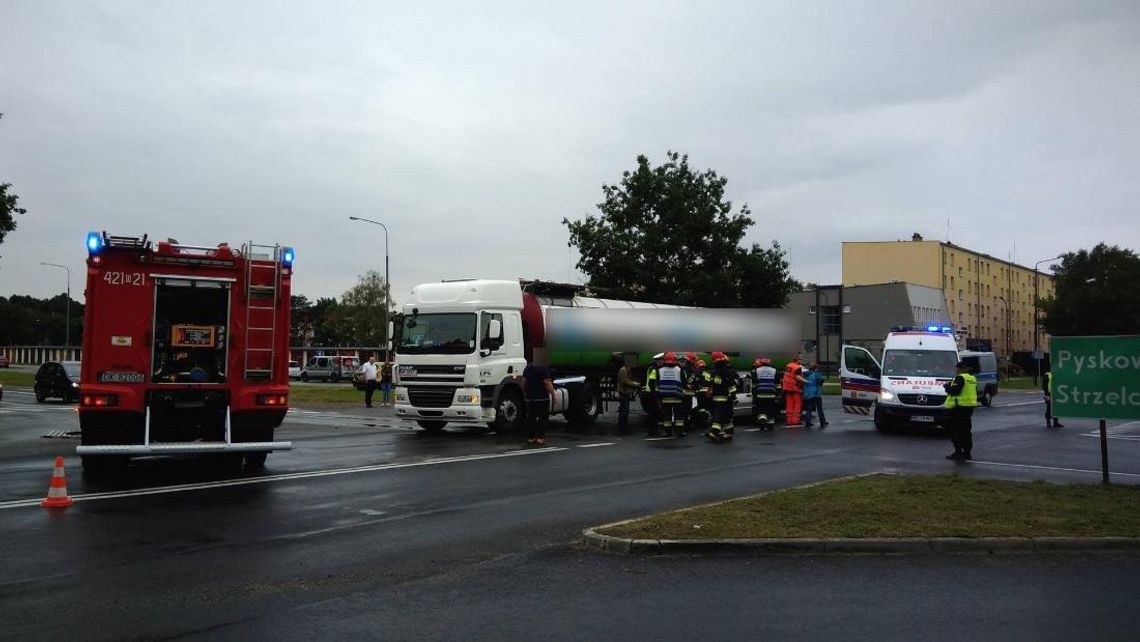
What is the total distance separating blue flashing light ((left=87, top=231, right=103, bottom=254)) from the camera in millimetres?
12047

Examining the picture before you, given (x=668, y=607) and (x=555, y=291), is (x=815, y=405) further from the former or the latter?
(x=668, y=607)

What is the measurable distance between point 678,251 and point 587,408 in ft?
82.3

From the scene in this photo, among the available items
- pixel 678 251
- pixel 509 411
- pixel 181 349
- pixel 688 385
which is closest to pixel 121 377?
pixel 181 349

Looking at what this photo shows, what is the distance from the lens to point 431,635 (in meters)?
5.41

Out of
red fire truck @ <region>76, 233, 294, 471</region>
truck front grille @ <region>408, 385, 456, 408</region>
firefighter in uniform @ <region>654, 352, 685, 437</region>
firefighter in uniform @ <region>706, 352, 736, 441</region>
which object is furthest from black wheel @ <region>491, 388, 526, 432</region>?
red fire truck @ <region>76, 233, 294, 471</region>

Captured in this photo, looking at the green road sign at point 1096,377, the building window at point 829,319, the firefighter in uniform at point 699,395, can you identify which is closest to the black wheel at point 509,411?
the firefighter in uniform at point 699,395

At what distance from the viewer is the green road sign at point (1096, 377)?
38.4 ft

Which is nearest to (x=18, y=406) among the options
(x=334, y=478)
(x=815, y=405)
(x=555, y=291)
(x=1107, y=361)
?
(x=555, y=291)

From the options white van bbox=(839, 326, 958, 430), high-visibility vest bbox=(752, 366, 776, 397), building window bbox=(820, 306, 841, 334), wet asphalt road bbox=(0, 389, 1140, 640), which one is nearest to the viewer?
wet asphalt road bbox=(0, 389, 1140, 640)

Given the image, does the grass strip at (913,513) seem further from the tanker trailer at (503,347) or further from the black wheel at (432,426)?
the black wheel at (432,426)

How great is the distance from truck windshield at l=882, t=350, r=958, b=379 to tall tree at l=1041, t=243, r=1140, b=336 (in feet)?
240

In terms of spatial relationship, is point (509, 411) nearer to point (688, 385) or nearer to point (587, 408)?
point (587, 408)

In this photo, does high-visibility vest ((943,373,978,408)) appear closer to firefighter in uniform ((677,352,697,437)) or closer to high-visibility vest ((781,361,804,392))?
firefighter in uniform ((677,352,697,437))

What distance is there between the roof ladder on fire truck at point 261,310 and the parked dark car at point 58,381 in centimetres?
2406
